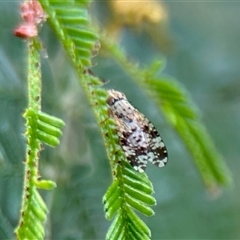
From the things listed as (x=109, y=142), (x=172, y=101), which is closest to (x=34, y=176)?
(x=109, y=142)

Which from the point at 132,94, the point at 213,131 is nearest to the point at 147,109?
the point at 132,94

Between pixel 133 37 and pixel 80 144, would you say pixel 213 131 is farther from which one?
pixel 80 144

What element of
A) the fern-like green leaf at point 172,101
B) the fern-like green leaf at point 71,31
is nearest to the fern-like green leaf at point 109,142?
the fern-like green leaf at point 71,31

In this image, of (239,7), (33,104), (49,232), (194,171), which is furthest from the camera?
(239,7)

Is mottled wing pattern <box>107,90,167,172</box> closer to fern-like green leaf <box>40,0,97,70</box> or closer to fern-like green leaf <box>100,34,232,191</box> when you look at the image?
fern-like green leaf <box>40,0,97,70</box>

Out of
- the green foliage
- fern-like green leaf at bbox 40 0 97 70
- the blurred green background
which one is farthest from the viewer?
the blurred green background

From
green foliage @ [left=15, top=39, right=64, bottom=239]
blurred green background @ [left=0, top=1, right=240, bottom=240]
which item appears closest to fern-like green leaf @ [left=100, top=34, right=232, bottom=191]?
blurred green background @ [left=0, top=1, right=240, bottom=240]

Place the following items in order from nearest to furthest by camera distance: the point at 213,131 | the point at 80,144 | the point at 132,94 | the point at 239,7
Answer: the point at 80,144 → the point at 132,94 → the point at 213,131 → the point at 239,7
